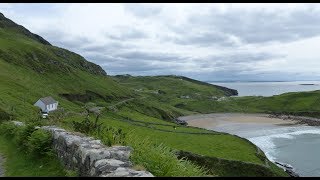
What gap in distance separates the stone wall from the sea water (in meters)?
57.7

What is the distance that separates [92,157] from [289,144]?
96261 millimetres

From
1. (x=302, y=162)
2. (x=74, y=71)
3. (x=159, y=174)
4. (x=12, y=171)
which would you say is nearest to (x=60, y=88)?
(x=74, y=71)

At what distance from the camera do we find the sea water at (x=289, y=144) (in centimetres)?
7556

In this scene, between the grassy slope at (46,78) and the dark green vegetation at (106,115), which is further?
the grassy slope at (46,78)

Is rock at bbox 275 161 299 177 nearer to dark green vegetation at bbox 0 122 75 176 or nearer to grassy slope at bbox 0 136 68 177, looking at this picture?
dark green vegetation at bbox 0 122 75 176

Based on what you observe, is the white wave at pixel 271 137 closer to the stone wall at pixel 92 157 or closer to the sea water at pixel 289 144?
the sea water at pixel 289 144

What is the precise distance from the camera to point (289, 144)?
A: 100 m

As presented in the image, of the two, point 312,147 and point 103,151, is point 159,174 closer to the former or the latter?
point 103,151

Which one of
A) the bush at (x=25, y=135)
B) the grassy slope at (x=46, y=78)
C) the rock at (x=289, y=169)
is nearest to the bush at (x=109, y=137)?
the bush at (x=25, y=135)

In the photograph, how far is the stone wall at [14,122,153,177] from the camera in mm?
10625

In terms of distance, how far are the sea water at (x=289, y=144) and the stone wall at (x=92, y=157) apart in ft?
189

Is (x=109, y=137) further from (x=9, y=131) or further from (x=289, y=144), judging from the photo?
(x=289, y=144)

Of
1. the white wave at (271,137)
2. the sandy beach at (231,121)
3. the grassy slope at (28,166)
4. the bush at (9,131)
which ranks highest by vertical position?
the bush at (9,131)

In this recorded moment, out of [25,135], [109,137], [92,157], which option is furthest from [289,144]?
[92,157]
